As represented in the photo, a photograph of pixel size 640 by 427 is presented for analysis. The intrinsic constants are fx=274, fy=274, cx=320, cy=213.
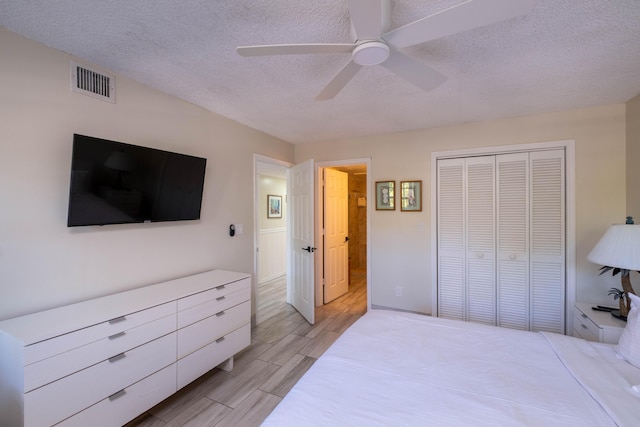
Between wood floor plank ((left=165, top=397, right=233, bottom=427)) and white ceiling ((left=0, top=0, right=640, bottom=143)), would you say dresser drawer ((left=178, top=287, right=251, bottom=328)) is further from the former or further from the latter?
white ceiling ((left=0, top=0, right=640, bottom=143))

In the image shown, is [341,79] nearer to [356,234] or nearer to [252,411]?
[252,411]

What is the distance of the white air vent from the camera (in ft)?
5.95

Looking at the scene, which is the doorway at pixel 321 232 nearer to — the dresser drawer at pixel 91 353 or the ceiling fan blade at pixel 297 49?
the dresser drawer at pixel 91 353

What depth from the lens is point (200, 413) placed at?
190 centimetres

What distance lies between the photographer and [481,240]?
10.3ft

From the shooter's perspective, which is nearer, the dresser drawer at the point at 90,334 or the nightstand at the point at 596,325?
the dresser drawer at the point at 90,334

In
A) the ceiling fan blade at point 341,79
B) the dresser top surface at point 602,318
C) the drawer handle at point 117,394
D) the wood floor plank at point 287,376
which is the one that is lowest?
the wood floor plank at point 287,376

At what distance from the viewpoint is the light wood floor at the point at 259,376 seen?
1.87m

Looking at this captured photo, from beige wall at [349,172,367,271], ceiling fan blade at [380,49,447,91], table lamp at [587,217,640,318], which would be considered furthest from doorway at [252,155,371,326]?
table lamp at [587,217,640,318]

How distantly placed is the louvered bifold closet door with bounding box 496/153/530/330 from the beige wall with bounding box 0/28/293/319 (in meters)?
3.20

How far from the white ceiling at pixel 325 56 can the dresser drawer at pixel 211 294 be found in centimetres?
165

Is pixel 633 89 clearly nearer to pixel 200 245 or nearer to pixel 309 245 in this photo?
pixel 309 245

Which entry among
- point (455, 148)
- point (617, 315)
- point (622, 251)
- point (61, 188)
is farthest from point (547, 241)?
A: point (61, 188)

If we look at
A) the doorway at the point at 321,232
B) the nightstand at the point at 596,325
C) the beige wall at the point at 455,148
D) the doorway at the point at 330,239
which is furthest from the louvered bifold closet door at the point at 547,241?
the doorway at the point at 330,239
